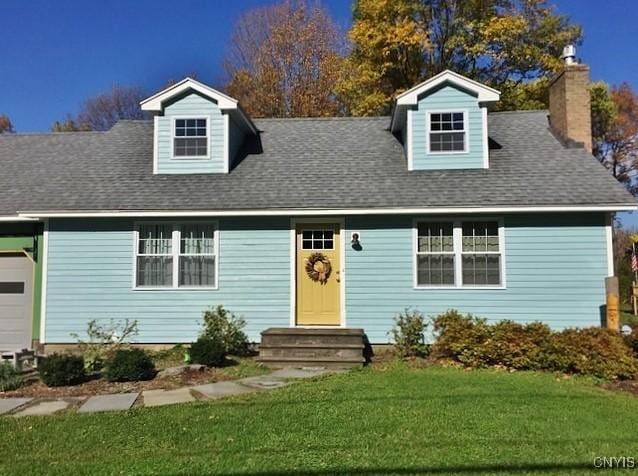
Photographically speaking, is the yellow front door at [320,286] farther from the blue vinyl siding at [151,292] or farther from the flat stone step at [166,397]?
the flat stone step at [166,397]

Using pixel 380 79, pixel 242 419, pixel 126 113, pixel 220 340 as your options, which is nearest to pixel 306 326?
pixel 220 340

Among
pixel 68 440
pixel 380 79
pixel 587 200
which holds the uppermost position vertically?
pixel 380 79

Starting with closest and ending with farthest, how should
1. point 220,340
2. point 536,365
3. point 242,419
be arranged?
point 242,419 < point 536,365 < point 220,340

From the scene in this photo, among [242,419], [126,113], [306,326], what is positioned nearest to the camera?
[242,419]

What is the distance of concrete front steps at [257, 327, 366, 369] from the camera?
9.47 metres

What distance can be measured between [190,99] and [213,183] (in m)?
2.13

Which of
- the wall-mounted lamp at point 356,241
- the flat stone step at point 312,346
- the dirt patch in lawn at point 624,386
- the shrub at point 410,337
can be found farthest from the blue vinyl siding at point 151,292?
the dirt patch in lawn at point 624,386

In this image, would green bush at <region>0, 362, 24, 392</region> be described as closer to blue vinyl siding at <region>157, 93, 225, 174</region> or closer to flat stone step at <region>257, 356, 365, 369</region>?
flat stone step at <region>257, 356, 365, 369</region>

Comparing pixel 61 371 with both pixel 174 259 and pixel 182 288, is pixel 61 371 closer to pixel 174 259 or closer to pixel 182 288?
pixel 182 288

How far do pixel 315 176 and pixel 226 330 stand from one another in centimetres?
381

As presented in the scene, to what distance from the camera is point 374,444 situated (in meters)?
5.09

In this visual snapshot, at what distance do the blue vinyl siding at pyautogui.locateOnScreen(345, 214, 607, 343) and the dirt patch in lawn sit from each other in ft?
7.39

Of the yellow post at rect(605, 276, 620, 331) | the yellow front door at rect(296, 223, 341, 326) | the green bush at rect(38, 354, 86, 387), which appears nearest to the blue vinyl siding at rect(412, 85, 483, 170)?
the yellow front door at rect(296, 223, 341, 326)

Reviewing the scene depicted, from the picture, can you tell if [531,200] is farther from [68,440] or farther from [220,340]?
[68,440]
